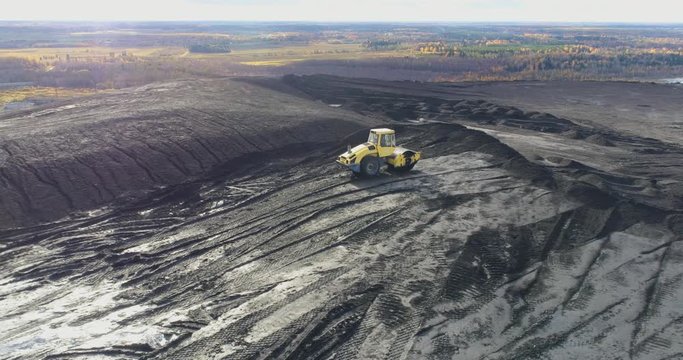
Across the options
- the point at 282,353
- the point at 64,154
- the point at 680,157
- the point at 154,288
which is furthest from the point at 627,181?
the point at 64,154

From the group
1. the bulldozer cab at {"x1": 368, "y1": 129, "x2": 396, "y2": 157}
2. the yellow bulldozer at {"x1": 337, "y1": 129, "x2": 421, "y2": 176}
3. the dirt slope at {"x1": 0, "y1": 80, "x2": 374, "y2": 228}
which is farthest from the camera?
the bulldozer cab at {"x1": 368, "y1": 129, "x2": 396, "y2": 157}

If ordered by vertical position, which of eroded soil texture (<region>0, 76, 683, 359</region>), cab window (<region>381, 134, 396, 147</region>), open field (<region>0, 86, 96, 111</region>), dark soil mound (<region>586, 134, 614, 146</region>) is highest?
open field (<region>0, 86, 96, 111</region>)

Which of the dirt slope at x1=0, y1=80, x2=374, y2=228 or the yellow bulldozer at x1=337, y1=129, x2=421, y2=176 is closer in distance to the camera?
the dirt slope at x1=0, y1=80, x2=374, y2=228

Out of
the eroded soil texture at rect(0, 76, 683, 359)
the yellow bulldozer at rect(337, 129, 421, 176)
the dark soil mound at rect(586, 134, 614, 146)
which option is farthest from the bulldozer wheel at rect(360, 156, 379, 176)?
the dark soil mound at rect(586, 134, 614, 146)

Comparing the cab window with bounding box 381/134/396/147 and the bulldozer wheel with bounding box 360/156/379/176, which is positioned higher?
the cab window with bounding box 381/134/396/147

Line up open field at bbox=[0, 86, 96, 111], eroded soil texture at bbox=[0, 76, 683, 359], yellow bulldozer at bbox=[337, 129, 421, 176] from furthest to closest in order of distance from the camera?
open field at bbox=[0, 86, 96, 111], yellow bulldozer at bbox=[337, 129, 421, 176], eroded soil texture at bbox=[0, 76, 683, 359]

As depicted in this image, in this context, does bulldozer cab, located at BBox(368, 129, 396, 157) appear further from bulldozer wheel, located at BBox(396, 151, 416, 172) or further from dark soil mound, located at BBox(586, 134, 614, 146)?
dark soil mound, located at BBox(586, 134, 614, 146)
